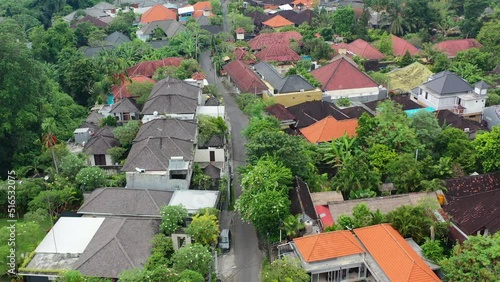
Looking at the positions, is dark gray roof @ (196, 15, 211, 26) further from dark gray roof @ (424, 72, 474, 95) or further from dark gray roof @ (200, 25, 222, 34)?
dark gray roof @ (424, 72, 474, 95)

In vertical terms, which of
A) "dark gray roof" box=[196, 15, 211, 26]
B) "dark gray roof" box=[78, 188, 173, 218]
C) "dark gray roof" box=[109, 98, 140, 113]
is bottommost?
"dark gray roof" box=[196, 15, 211, 26]

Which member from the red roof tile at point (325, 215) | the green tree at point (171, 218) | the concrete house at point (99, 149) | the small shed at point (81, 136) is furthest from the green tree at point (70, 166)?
the red roof tile at point (325, 215)

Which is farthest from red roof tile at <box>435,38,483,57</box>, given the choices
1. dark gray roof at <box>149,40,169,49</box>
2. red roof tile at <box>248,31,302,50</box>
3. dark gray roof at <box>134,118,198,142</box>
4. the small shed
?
the small shed

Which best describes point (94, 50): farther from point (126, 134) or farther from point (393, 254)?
point (393, 254)

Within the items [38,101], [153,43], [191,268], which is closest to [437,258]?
[191,268]

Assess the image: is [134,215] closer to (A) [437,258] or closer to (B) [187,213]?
(B) [187,213]

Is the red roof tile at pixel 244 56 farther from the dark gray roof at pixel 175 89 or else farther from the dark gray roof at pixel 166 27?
the dark gray roof at pixel 175 89
